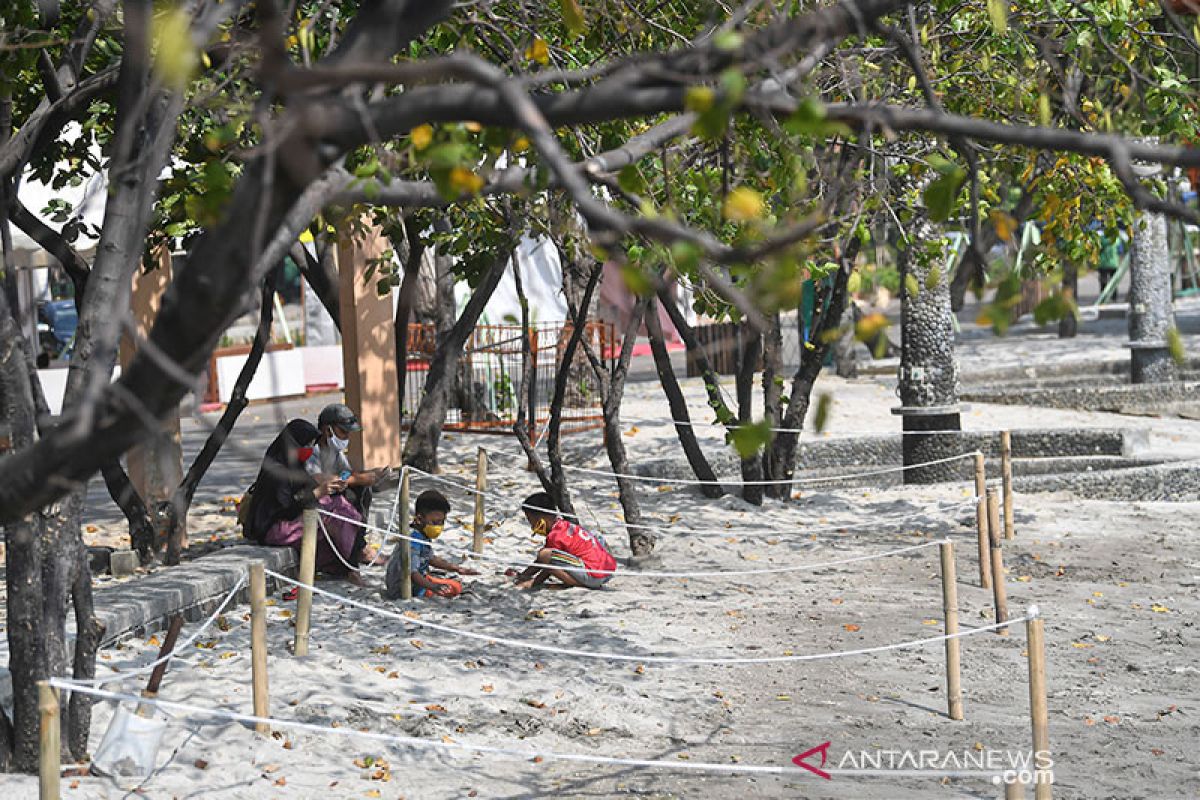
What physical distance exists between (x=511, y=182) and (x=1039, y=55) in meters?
7.26

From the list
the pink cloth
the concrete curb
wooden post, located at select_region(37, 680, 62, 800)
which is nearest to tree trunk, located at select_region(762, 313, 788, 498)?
the pink cloth

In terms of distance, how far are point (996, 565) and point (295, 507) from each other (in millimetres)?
4413

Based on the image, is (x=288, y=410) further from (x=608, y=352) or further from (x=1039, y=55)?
(x=1039, y=55)

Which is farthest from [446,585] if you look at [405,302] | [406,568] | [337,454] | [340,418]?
[405,302]

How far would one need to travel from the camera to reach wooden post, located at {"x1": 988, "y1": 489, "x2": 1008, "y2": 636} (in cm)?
848

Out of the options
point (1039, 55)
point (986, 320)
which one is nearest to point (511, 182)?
point (986, 320)

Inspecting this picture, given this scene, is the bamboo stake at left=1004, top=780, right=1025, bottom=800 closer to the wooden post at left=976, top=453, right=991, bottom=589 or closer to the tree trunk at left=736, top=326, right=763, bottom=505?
the wooden post at left=976, top=453, right=991, bottom=589

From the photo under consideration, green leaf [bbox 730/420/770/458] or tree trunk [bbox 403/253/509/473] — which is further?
tree trunk [bbox 403/253/509/473]

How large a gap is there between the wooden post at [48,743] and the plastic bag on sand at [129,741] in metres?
0.73

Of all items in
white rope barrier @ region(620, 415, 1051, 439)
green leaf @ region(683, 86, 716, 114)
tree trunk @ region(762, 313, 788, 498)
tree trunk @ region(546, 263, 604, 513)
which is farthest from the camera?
tree trunk @ region(762, 313, 788, 498)

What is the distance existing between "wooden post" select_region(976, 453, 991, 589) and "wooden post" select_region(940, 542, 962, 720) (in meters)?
1.64

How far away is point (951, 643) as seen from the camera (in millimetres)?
7031

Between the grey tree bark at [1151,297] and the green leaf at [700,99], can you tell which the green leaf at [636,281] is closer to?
the green leaf at [700,99]

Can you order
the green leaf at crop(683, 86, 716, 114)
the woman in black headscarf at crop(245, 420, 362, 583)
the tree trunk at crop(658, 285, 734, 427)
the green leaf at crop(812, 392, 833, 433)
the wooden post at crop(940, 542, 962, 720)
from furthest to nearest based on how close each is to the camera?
the tree trunk at crop(658, 285, 734, 427) → the woman in black headscarf at crop(245, 420, 362, 583) → the wooden post at crop(940, 542, 962, 720) → the green leaf at crop(812, 392, 833, 433) → the green leaf at crop(683, 86, 716, 114)
